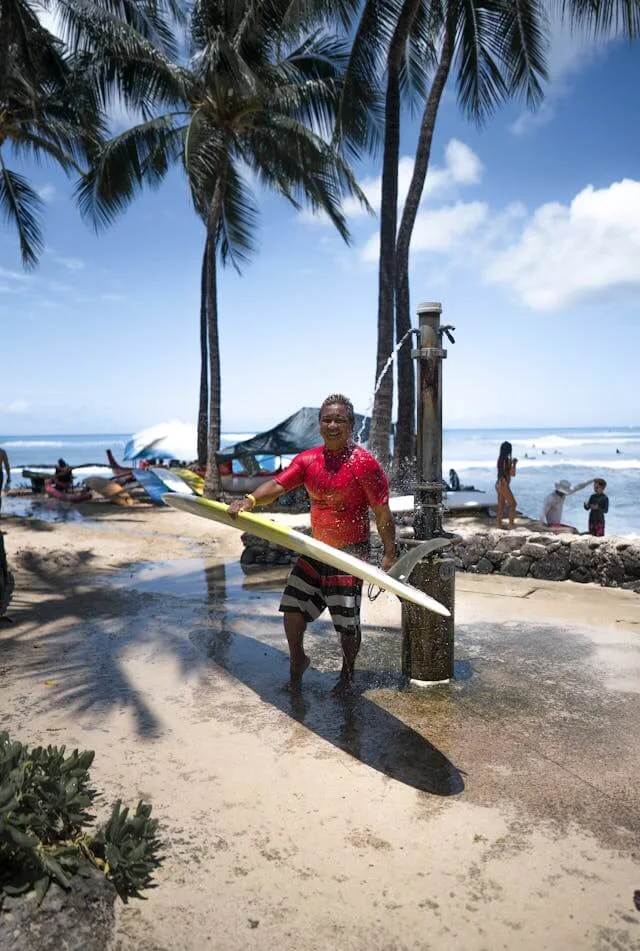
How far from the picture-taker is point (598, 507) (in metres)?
10.7

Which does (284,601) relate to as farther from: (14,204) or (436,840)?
(14,204)

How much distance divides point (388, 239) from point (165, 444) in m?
16.7

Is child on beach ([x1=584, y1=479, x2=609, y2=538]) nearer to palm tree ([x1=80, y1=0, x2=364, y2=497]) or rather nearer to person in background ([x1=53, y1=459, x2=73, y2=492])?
palm tree ([x1=80, y1=0, x2=364, y2=497])

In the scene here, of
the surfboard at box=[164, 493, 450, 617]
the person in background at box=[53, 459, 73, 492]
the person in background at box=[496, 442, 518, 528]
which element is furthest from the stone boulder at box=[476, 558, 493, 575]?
the person in background at box=[53, 459, 73, 492]

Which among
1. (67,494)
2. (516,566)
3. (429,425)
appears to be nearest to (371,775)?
(429,425)

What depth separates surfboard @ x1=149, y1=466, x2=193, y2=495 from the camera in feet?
56.6

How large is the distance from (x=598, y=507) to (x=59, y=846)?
9.91 metres

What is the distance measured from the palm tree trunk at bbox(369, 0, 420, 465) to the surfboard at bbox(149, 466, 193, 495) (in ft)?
22.6

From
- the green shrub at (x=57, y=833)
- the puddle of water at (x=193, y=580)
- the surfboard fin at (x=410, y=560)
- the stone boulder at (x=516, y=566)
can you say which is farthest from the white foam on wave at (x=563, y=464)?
the green shrub at (x=57, y=833)

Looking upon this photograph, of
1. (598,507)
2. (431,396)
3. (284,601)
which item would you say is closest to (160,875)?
(284,601)

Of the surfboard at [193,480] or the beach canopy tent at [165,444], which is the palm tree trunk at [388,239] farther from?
the beach canopy tent at [165,444]

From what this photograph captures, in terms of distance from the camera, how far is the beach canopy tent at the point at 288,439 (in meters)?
18.9

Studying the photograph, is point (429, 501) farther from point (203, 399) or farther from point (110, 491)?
point (203, 399)

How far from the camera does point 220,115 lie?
52.0 ft
